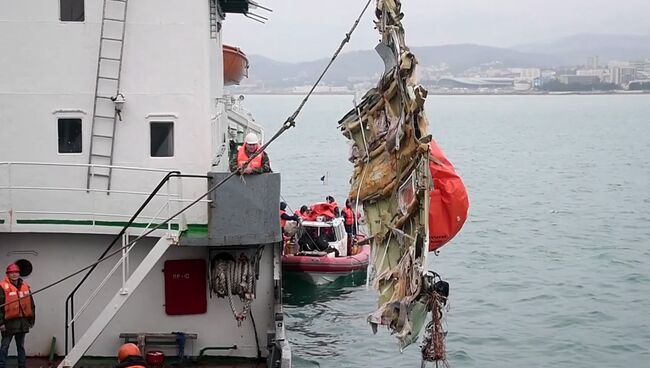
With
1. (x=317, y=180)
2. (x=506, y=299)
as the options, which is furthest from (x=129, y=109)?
(x=317, y=180)

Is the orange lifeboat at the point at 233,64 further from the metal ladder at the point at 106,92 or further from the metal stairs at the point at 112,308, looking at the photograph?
the metal stairs at the point at 112,308

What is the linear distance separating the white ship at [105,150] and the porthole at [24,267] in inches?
1.3

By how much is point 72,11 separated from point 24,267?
3.77 meters

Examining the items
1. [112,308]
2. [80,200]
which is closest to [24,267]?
[80,200]

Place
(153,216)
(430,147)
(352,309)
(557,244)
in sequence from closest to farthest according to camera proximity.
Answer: (430,147) → (153,216) → (352,309) → (557,244)

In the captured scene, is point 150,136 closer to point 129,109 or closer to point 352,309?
point 129,109

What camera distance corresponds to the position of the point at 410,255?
10023 mm

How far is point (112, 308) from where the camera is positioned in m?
12.8

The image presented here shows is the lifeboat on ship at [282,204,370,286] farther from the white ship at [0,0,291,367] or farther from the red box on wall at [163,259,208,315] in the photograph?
the white ship at [0,0,291,367]

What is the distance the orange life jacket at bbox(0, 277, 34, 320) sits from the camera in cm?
1238

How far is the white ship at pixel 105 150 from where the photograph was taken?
13.8 m

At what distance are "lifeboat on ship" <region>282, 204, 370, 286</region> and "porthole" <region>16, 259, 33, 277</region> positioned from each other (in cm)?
1409

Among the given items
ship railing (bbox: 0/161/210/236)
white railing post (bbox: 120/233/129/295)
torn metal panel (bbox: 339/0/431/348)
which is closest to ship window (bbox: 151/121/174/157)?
ship railing (bbox: 0/161/210/236)

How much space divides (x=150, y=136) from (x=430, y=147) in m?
5.49
